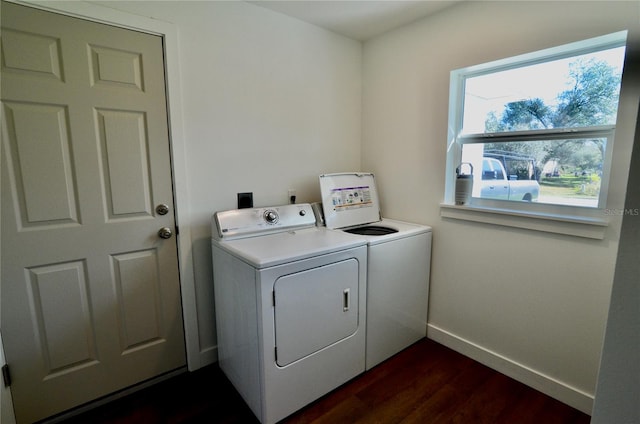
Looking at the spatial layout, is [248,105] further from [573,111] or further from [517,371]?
Result: [517,371]

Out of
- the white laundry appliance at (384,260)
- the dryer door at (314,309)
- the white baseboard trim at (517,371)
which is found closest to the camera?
the dryer door at (314,309)

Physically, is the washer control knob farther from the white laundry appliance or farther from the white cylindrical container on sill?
the white cylindrical container on sill

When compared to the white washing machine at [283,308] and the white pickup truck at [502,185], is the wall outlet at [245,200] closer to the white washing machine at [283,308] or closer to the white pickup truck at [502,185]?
the white washing machine at [283,308]

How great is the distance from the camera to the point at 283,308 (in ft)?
4.91

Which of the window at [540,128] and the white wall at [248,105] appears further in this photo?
the white wall at [248,105]

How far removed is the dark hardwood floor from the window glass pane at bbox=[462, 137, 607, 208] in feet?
3.73

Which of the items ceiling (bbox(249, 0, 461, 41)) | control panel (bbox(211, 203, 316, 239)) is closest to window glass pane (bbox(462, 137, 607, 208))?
ceiling (bbox(249, 0, 461, 41))

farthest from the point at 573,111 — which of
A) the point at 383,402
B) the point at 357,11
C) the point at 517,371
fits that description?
the point at 383,402

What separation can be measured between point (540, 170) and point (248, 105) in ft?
6.10

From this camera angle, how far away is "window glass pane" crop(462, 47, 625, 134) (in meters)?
1.53

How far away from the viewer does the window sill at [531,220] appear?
152cm

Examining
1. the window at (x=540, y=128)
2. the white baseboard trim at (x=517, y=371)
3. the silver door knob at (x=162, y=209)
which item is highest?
the window at (x=540, y=128)

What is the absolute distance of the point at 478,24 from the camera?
6.10ft

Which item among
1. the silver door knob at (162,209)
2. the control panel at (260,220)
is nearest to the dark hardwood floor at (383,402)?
the control panel at (260,220)
